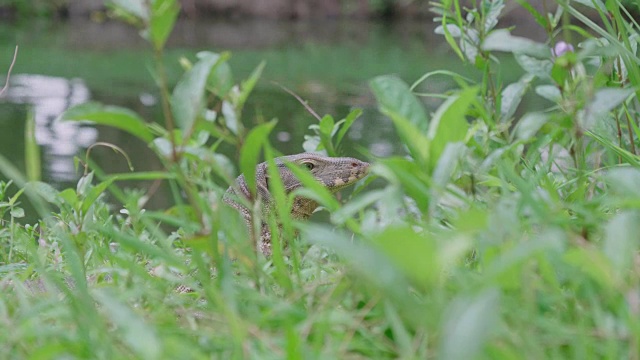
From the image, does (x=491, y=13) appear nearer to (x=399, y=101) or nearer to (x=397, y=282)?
(x=399, y=101)

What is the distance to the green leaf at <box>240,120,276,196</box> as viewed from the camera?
1120 mm

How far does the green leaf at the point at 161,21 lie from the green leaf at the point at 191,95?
77 mm

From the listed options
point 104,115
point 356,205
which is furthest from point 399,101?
point 104,115

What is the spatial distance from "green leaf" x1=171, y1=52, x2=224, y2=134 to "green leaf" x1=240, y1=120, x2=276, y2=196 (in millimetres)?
72

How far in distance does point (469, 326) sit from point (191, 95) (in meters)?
0.48

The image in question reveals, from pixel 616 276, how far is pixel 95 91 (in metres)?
10.2

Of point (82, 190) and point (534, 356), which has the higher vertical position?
point (534, 356)

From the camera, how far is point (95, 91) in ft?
35.0

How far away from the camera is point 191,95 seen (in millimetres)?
1099

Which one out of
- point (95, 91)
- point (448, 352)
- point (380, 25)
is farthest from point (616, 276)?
point (380, 25)

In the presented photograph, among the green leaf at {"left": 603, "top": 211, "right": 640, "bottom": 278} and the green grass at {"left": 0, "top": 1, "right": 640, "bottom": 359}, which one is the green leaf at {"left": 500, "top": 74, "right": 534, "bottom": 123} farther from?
the green leaf at {"left": 603, "top": 211, "right": 640, "bottom": 278}

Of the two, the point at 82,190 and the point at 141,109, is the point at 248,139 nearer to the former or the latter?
the point at 82,190

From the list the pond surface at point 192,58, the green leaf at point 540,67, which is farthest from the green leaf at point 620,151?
the pond surface at point 192,58

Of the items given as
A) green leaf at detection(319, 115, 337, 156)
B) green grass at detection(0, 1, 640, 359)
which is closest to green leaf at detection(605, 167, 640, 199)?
green grass at detection(0, 1, 640, 359)
